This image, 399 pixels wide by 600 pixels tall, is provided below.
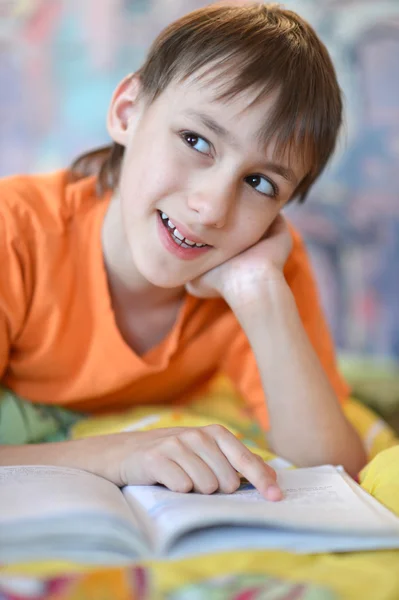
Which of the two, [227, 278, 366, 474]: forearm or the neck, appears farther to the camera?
the neck

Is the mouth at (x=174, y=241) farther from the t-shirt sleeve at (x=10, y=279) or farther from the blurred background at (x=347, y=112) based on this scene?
the blurred background at (x=347, y=112)

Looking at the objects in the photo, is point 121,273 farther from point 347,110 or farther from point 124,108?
point 347,110

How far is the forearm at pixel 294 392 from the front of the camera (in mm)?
905

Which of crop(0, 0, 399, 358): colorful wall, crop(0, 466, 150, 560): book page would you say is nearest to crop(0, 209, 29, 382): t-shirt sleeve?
crop(0, 466, 150, 560): book page

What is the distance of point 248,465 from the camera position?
27.1 inches

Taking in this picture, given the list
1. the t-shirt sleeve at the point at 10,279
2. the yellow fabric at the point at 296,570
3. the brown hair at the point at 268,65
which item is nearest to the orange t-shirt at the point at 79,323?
the t-shirt sleeve at the point at 10,279

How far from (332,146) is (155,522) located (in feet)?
1.97

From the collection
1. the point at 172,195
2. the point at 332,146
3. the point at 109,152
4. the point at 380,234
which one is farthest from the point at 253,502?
the point at 380,234

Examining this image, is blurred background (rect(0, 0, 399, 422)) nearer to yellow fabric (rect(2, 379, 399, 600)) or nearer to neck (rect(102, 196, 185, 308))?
neck (rect(102, 196, 185, 308))

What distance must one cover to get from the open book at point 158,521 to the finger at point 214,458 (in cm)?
1

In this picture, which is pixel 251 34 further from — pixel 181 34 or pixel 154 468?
pixel 154 468

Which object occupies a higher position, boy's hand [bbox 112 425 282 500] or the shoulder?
the shoulder

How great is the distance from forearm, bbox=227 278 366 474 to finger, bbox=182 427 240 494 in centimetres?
23

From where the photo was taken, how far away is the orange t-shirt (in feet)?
3.18
